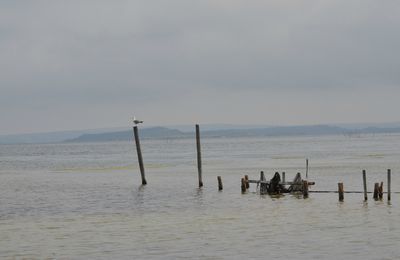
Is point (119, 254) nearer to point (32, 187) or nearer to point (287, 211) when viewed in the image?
point (287, 211)

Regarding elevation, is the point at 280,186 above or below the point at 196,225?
above

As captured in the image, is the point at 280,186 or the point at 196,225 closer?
the point at 196,225

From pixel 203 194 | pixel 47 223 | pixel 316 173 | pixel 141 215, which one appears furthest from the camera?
pixel 316 173

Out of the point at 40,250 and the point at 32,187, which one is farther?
the point at 32,187

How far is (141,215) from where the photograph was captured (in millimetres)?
30688

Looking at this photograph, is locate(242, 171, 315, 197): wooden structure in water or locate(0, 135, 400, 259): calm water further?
locate(242, 171, 315, 197): wooden structure in water

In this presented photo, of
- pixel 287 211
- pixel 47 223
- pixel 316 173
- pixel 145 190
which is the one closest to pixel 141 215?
pixel 47 223

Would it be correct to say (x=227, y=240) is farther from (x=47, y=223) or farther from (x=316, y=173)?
(x=316, y=173)

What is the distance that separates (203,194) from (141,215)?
10039 millimetres

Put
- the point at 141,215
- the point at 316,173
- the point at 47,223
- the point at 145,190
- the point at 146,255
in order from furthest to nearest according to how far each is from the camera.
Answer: the point at 316,173, the point at 145,190, the point at 141,215, the point at 47,223, the point at 146,255

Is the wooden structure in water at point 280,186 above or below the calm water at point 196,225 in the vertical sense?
above

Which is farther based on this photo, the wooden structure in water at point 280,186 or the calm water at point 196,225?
the wooden structure in water at point 280,186

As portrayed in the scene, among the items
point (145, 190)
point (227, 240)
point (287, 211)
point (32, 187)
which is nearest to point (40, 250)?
point (227, 240)

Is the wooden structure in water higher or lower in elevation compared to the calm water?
higher
